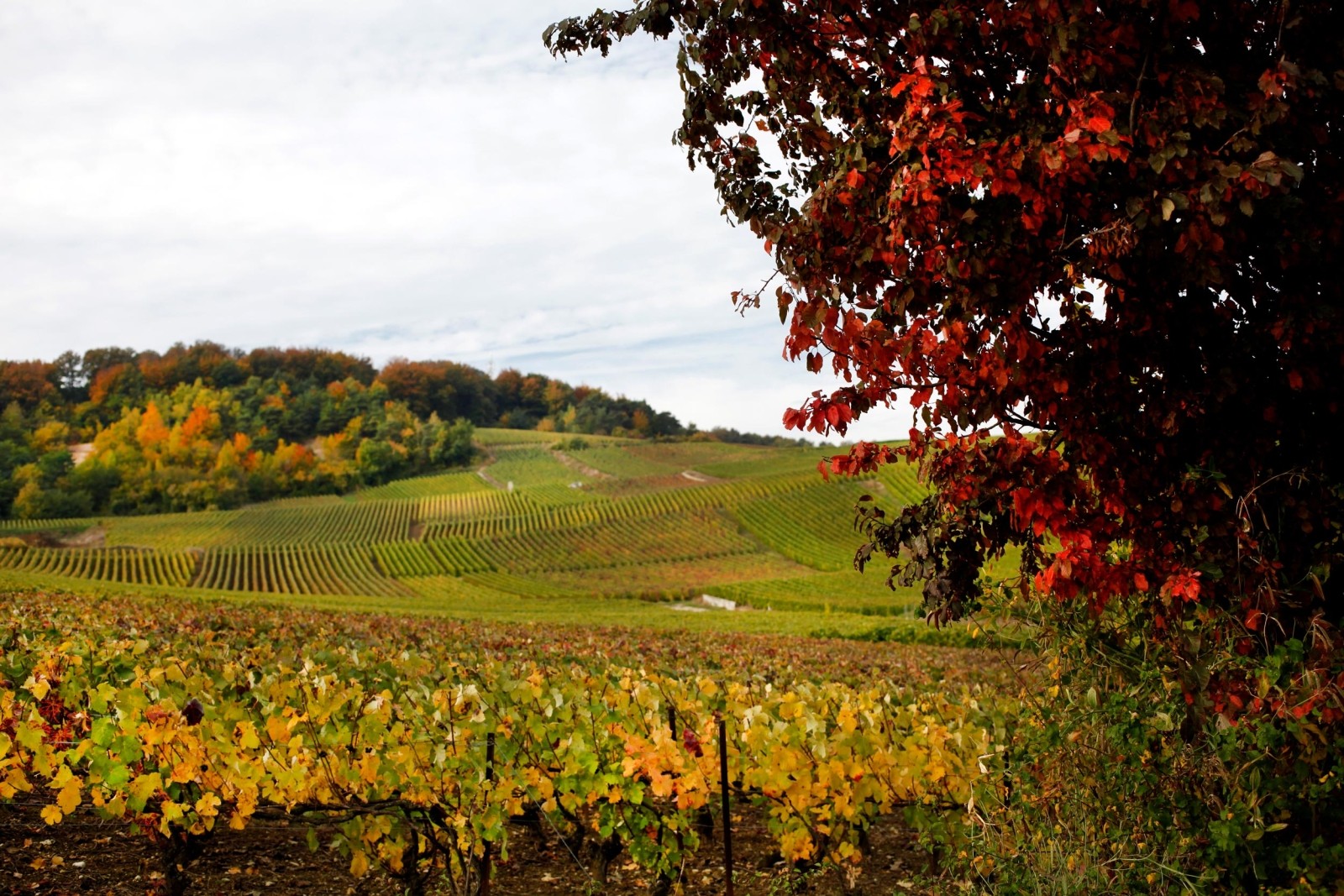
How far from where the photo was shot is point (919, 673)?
1648cm

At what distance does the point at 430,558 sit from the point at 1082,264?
67864 mm

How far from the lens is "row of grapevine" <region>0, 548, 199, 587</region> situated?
54.2 m

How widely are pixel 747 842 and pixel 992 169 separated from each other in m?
4.06

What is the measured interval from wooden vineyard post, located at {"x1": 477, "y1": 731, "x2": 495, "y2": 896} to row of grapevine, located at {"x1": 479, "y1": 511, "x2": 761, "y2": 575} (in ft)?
200

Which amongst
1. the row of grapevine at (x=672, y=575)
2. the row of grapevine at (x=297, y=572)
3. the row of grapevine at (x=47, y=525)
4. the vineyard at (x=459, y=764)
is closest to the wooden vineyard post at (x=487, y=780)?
the vineyard at (x=459, y=764)

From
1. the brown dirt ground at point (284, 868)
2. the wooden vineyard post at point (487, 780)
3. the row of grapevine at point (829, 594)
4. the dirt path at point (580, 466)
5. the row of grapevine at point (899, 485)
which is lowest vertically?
the row of grapevine at point (829, 594)

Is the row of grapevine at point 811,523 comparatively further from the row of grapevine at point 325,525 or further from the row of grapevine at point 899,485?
the row of grapevine at point 325,525

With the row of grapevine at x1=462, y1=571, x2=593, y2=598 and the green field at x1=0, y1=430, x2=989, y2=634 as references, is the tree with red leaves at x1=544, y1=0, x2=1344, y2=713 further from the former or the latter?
the row of grapevine at x1=462, y1=571, x2=593, y2=598

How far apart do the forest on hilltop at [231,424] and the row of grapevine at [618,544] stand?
37957 millimetres

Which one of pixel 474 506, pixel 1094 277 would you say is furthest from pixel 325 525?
pixel 1094 277

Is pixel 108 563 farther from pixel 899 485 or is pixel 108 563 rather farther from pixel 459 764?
pixel 459 764

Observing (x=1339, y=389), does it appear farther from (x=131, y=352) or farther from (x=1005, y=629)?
(x=131, y=352)

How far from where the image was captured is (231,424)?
114875mm

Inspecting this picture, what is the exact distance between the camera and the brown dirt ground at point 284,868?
4.46 m
